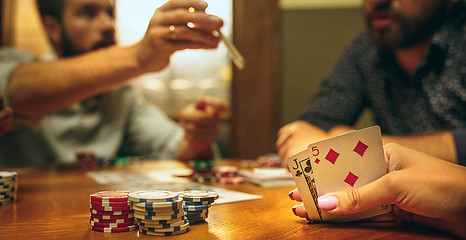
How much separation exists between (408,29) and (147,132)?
174 cm

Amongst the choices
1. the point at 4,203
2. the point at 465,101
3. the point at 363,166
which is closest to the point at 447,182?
the point at 363,166

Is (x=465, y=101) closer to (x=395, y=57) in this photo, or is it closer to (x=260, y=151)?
(x=395, y=57)

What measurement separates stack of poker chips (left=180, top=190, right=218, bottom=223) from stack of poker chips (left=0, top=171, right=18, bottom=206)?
1.57 ft

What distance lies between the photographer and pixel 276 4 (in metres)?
Result: 3.31

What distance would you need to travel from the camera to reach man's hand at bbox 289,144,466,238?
0.66m

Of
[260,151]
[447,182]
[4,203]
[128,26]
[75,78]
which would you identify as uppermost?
[128,26]

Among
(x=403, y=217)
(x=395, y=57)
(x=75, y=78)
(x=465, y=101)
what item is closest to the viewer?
(x=403, y=217)

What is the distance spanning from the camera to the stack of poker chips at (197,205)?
2.43ft

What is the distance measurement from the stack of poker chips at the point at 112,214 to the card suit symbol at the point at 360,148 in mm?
433

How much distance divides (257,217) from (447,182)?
1.21 ft

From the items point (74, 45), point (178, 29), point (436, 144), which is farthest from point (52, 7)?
point (436, 144)

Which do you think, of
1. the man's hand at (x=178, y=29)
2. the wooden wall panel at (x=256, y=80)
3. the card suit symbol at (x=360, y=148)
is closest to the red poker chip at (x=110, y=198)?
the card suit symbol at (x=360, y=148)

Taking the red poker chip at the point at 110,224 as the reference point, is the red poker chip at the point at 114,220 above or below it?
above

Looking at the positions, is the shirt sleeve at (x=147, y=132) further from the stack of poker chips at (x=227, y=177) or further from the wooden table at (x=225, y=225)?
the wooden table at (x=225, y=225)
